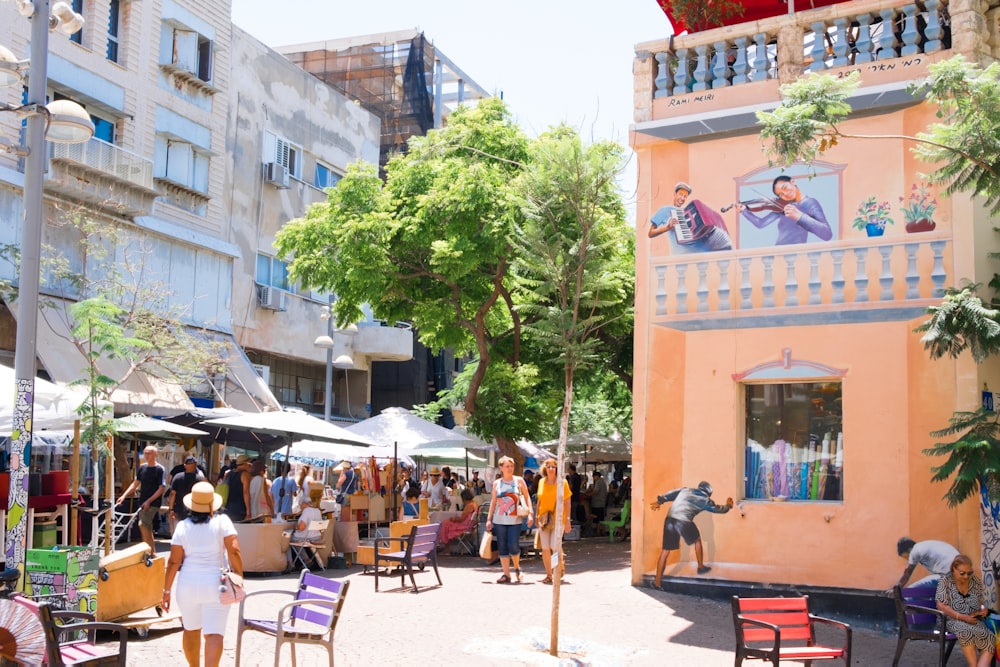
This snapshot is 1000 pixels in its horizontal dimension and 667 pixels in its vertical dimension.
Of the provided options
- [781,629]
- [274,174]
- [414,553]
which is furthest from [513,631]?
[274,174]

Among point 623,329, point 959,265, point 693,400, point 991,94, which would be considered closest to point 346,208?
point 623,329

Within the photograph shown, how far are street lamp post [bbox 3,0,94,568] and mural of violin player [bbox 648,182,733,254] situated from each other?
23.1ft

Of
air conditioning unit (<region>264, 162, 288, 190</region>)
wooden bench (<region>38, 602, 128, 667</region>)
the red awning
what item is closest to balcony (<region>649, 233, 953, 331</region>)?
the red awning

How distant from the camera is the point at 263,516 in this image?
1664 centimetres

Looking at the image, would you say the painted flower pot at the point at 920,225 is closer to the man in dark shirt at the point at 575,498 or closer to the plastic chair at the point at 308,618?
the plastic chair at the point at 308,618

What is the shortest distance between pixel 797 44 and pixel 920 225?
105 inches

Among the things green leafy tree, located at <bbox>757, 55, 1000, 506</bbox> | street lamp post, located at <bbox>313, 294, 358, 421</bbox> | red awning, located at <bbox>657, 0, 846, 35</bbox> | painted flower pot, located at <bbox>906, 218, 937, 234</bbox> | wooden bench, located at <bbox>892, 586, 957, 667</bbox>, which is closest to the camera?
green leafy tree, located at <bbox>757, 55, 1000, 506</bbox>

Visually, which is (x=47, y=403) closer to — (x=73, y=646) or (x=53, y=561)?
(x=53, y=561)

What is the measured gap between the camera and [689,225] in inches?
540

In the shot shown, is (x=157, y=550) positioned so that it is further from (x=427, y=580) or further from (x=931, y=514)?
(x=931, y=514)

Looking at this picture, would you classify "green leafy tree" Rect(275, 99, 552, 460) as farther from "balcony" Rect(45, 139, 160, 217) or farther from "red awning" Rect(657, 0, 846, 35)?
"balcony" Rect(45, 139, 160, 217)

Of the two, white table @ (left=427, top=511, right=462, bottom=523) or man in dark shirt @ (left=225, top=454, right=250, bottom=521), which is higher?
man in dark shirt @ (left=225, top=454, right=250, bottom=521)

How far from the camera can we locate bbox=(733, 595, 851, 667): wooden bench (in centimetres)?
847

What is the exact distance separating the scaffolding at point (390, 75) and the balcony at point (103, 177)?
19.6 meters
